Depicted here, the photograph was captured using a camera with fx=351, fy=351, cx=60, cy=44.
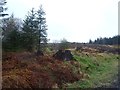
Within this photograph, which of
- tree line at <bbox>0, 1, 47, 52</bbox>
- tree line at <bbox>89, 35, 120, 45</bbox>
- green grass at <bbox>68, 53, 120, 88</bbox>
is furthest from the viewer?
tree line at <bbox>89, 35, 120, 45</bbox>

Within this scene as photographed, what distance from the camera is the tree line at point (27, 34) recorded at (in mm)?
36000

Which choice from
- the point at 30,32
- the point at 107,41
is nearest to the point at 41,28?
the point at 30,32

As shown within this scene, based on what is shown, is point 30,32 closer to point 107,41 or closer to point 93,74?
point 93,74

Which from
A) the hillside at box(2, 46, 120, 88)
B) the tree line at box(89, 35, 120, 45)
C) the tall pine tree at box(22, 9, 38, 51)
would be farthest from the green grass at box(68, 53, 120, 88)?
the tree line at box(89, 35, 120, 45)

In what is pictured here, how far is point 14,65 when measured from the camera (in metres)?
29.0

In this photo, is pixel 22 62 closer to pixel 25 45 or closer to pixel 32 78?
pixel 32 78

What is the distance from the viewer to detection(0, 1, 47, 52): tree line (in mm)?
36000

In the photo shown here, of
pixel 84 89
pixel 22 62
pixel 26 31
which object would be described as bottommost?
pixel 84 89

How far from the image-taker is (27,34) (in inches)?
1528

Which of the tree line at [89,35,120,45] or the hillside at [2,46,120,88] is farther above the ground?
the tree line at [89,35,120,45]

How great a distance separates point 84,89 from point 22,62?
6432 mm

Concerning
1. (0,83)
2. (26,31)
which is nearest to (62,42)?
(26,31)

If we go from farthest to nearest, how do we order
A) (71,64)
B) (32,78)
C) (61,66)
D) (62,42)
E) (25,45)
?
(62,42), (25,45), (71,64), (61,66), (32,78)

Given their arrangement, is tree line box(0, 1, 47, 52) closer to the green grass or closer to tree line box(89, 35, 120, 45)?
the green grass
